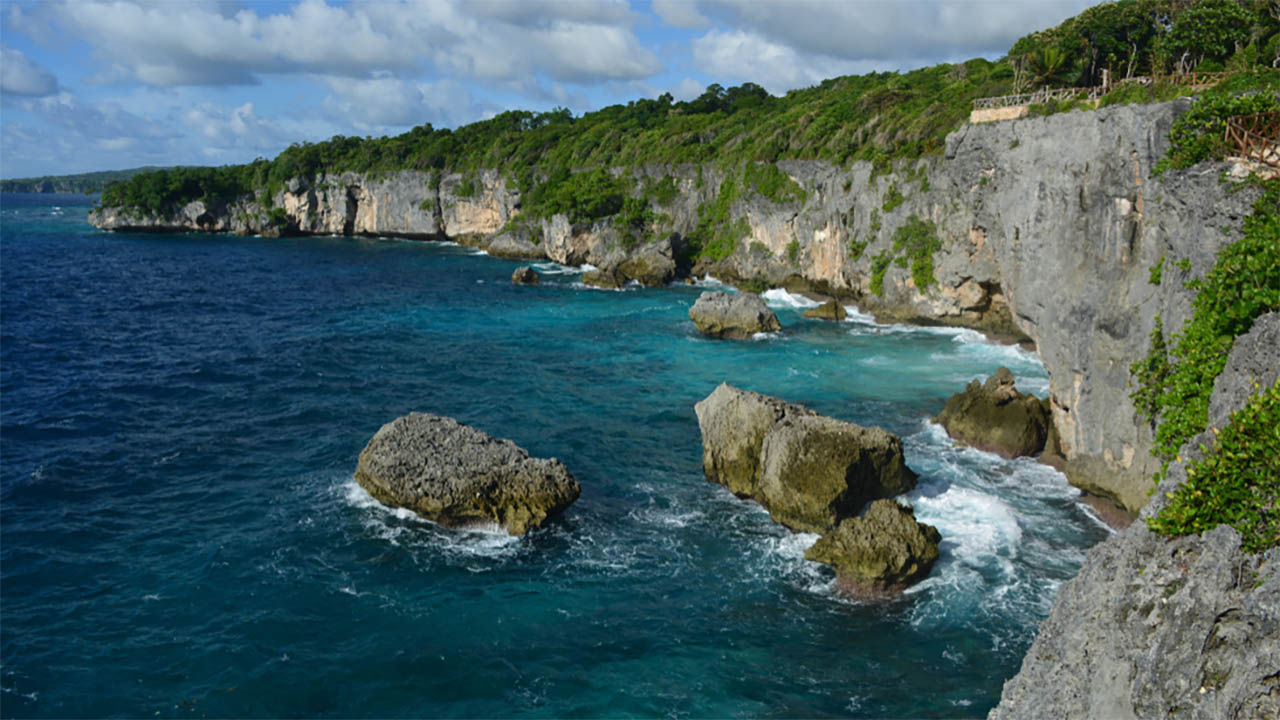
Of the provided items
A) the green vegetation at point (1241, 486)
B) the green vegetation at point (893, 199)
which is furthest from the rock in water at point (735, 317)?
the green vegetation at point (1241, 486)

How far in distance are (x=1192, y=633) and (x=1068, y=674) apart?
1.97 meters

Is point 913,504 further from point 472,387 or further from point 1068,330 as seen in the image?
point 472,387

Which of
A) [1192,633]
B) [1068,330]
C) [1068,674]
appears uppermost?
[1068,330]

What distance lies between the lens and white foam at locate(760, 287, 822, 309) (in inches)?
2362

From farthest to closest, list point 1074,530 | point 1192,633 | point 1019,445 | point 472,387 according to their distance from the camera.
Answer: point 472,387
point 1019,445
point 1074,530
point 1192,633

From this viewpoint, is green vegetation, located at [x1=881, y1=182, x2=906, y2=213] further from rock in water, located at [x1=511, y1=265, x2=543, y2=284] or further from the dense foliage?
rock in water, located at [x1=511, y1=265, x2=543, y2=284]

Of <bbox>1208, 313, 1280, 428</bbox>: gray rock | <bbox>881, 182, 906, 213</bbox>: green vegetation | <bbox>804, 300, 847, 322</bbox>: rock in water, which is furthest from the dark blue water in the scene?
<bbox>881, 182, 906, 213</bbox>: green vegetation

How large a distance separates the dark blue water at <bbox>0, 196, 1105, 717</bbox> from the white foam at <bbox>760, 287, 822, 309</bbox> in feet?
43.1

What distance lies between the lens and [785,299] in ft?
204

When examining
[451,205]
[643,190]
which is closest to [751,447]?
[643,190]

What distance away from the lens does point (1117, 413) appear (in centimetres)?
2406

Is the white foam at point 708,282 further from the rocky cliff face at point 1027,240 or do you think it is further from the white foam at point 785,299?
the white foam at point 785,299

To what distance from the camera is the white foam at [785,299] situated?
60.0 meters

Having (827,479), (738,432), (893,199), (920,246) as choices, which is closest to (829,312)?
(920,246)
